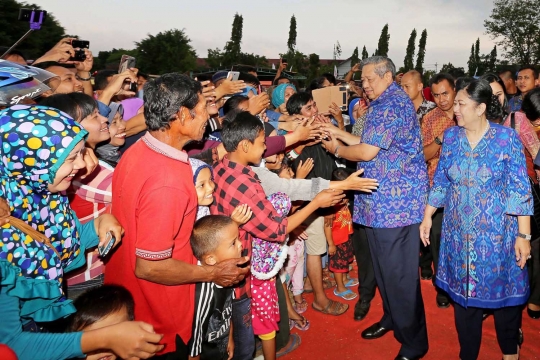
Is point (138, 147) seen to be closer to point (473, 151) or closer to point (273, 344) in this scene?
point (273, 344)

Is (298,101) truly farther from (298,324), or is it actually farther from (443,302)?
(443,302)

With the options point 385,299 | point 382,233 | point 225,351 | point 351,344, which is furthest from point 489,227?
point 225,351

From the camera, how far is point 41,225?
5.65 feet

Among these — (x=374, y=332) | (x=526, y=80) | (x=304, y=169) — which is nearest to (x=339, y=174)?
(x=304, y=169)

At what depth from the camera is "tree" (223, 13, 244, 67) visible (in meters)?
47.9

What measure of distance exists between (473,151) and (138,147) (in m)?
2.22

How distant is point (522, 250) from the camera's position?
2725mm

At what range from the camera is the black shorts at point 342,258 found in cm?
448

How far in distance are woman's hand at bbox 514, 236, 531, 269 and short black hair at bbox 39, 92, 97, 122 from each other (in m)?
2.98

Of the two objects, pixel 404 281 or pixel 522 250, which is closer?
pixel 522 250

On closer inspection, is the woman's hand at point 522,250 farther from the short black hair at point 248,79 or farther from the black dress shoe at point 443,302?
the short black hair at point 248,79

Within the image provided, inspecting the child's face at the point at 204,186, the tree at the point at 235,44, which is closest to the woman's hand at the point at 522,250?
the child's face at the point at 204,186

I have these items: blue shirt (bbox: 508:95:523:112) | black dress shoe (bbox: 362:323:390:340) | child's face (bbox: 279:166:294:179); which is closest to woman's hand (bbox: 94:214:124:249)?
child's face (bbox: 279:166:294:179)

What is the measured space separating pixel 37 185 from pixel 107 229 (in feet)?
1.24
